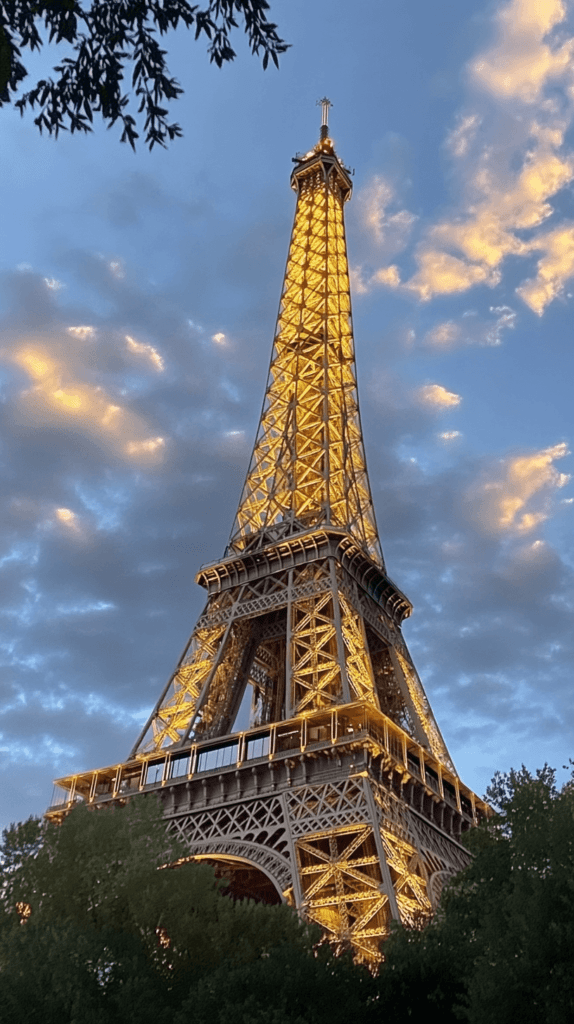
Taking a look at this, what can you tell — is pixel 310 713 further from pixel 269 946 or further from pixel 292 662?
pixel 269 946

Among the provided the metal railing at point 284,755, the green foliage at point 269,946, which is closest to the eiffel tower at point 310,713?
the metal railing at point 284,755

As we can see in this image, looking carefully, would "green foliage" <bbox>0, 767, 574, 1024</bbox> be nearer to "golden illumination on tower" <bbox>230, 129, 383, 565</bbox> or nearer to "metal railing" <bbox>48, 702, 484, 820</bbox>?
"metal railing" <bbox>48, 702, 484, 820</bbox>

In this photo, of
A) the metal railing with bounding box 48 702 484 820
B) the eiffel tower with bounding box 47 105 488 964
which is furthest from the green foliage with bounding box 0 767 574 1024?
the metal railing with bounding box 48 702 484 820

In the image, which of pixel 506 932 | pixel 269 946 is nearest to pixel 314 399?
pixel 269 946

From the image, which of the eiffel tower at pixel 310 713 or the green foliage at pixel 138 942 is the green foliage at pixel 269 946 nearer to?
the green foliage at pixel 138 942

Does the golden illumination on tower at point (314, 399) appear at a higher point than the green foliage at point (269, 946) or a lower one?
higher
